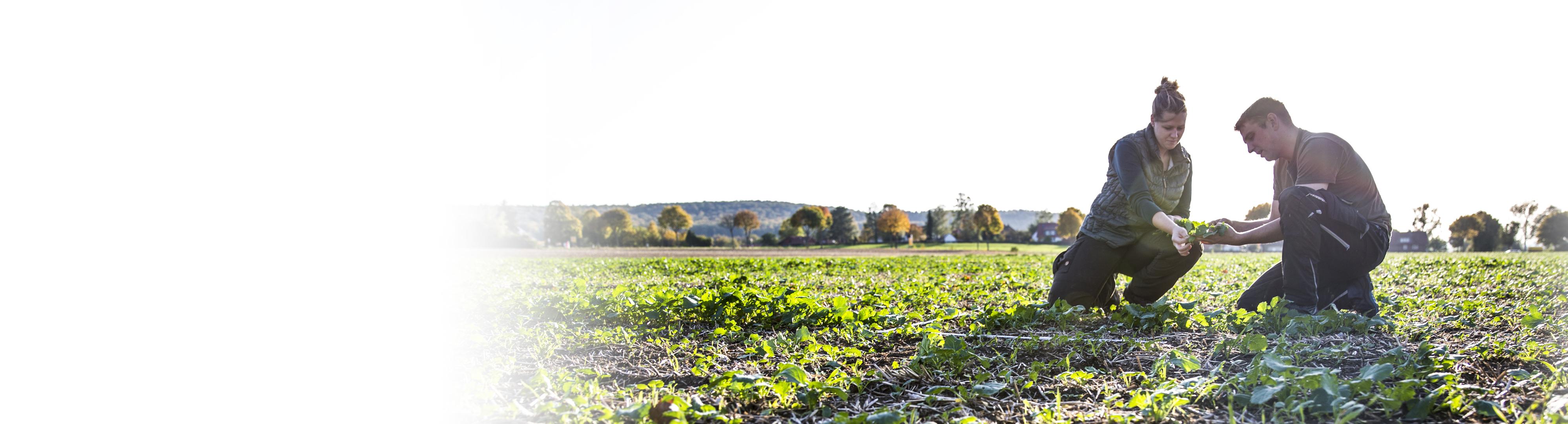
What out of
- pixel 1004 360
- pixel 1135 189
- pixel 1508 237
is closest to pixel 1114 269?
pixel 1135 189

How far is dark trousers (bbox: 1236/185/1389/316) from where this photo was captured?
13.0 ft

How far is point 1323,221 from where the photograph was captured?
3.95m

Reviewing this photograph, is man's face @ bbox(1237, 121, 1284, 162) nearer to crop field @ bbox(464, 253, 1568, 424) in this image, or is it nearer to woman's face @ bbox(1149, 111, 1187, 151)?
woman's face @ bbox(1149, 111, 1187, 151)

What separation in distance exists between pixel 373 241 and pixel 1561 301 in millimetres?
8233

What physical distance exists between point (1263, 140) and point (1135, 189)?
2.92ft

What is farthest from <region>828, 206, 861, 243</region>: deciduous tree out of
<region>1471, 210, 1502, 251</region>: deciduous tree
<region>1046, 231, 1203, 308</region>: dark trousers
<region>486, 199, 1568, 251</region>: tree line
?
<region>1046, 231, 1203, 308</region>: dark trousers

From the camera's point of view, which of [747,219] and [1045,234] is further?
[747,219]

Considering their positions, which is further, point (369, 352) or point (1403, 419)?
point (369, 352)

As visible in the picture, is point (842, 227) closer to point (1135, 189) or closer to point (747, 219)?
point (747, 219)

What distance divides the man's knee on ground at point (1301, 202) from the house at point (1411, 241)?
50.2 m

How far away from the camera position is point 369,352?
378 centimetres

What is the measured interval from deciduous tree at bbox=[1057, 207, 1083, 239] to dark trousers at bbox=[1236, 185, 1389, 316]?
7480cm

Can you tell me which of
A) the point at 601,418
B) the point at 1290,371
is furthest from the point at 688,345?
the point at 1290,371

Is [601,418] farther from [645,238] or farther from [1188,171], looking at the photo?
[645,238]
